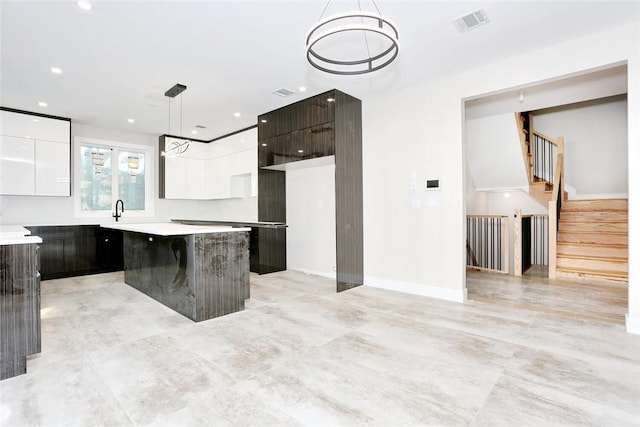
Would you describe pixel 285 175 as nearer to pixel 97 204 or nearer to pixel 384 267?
pixel 384 267

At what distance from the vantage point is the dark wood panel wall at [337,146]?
182 inches

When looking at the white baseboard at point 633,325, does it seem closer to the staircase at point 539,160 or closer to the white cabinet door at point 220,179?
the staircase at point 539,160

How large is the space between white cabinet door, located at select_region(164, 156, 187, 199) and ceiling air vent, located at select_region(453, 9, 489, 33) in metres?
5.92

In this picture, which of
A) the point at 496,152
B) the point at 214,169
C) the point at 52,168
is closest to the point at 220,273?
the point at 52,168

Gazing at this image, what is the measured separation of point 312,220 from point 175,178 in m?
3.32

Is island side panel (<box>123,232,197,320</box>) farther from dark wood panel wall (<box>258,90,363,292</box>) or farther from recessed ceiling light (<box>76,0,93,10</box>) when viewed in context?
recessed ceiling light (<box>76,0,93,10</box>)

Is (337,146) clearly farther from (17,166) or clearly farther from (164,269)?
(17,166)

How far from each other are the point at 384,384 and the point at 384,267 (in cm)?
274

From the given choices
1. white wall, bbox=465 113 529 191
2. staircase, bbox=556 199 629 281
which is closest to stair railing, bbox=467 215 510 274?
staircase, bbox=556 199 629 281

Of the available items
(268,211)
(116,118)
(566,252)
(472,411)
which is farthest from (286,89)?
(566,252)

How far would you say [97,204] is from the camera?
6340 millimetres

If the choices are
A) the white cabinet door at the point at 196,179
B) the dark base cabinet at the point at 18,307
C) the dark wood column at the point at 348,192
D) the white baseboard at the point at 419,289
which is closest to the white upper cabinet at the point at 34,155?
the white cabinet door at the point at 196,179

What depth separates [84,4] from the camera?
8.77 feet

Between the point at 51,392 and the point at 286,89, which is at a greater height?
the point at 286,89
